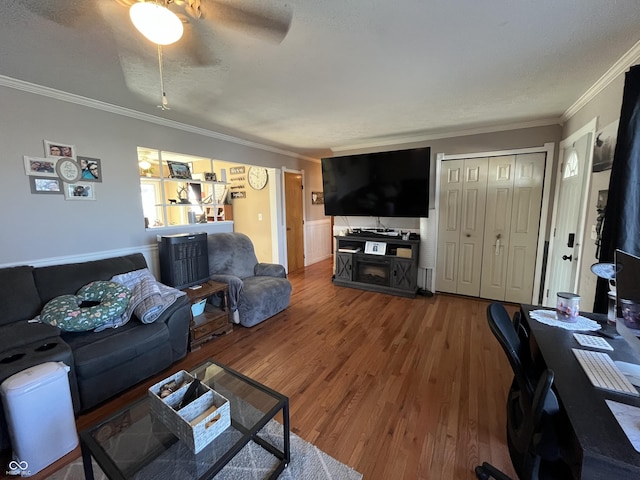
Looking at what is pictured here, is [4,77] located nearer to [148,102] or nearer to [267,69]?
[148,102]

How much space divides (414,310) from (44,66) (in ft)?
13.7

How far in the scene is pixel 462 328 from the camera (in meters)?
2.97

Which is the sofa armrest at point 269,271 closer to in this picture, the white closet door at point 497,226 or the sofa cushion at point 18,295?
Result: the sofa cushion at point 18,295

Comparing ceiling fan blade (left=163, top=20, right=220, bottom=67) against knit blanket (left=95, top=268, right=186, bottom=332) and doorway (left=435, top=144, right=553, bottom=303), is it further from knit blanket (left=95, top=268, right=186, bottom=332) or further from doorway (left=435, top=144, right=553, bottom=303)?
doorway (left=435, top=144, right=553, bottom=303)

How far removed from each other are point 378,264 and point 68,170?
384 cm

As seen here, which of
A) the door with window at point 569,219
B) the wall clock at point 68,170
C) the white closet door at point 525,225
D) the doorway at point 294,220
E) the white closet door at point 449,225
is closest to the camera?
the wall clock at point 68,170

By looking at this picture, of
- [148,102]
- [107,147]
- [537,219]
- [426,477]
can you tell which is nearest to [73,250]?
[107,147]

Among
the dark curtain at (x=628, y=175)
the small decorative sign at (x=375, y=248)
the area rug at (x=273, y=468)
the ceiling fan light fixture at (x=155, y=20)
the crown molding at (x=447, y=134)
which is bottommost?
the area rug at (x=273, y=468)

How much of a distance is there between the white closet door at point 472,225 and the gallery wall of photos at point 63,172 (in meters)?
4.41

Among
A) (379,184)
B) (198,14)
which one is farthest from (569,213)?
(198,14)

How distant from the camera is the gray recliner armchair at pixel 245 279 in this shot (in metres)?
2.99

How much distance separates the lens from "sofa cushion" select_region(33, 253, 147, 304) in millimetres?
2129

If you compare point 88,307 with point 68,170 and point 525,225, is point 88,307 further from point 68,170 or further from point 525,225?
point 525,225

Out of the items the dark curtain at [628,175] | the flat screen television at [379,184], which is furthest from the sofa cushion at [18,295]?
the dark curtain at [628,175]
